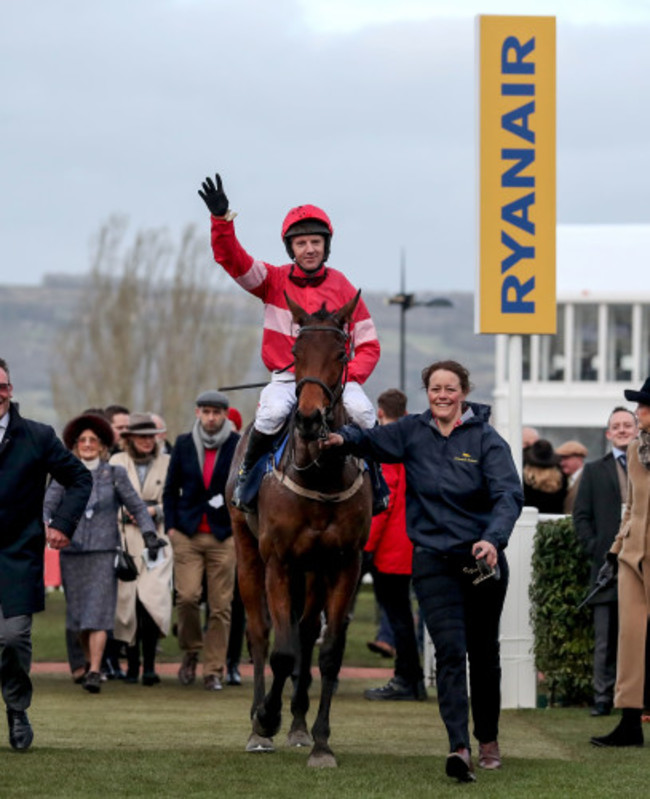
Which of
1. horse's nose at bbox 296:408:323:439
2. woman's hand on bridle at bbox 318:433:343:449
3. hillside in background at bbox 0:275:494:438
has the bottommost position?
woman's hand on bridle at bbox 318:433:343:449

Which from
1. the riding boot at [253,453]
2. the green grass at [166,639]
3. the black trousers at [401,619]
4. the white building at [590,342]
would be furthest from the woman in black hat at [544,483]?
the white building at [590,342]

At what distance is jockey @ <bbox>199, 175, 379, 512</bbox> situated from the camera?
10156 mm

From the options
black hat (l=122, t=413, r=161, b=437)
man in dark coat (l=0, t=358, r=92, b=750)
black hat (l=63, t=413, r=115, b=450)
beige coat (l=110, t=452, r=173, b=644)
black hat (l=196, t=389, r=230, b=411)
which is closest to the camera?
man in dark coat (l=0, t=358, r=92, b=750)

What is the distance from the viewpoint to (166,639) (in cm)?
1969

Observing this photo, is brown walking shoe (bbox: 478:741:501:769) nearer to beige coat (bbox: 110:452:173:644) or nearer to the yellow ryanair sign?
the yellow ryanair sign

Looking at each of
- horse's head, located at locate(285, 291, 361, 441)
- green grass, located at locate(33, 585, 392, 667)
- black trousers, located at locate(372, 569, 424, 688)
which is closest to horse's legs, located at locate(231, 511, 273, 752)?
horse's head, located at locate(285, 291, 361, 441)

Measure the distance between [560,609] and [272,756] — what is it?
3.84 m

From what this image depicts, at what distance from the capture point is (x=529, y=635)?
43.9ft

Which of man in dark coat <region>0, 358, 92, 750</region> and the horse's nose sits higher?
the horse's nose

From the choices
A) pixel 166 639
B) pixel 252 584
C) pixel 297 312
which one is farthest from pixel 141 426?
pixel 297 312

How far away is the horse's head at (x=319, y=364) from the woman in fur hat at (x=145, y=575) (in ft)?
16.5

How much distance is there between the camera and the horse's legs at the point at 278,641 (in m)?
9.78

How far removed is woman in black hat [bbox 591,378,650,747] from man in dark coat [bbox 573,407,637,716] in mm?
1783

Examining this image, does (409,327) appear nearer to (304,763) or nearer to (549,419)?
(549,419)
